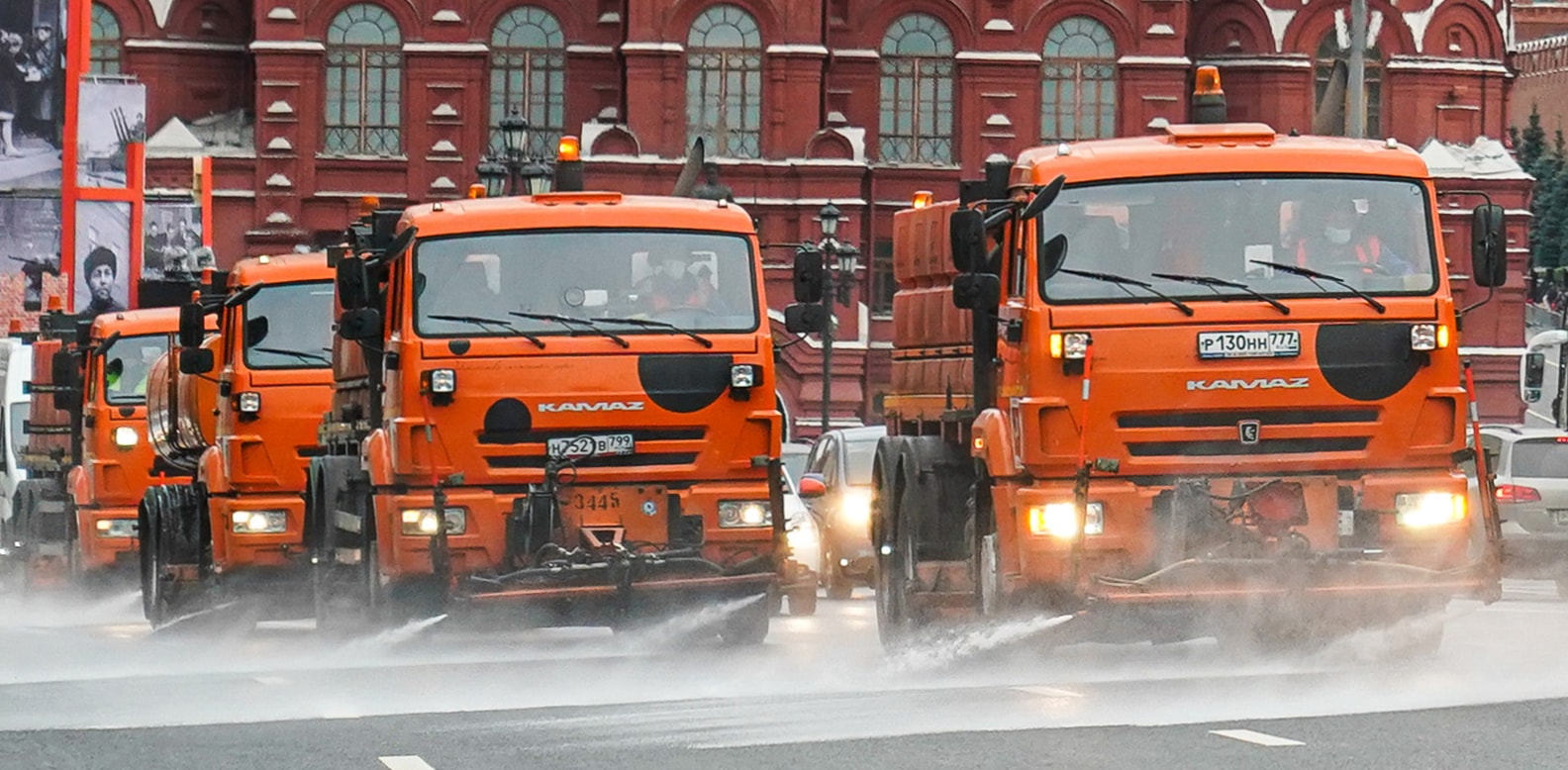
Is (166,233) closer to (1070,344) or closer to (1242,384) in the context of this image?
(1070,344)

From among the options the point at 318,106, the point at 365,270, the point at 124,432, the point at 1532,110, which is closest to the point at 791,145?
the point at 318,106

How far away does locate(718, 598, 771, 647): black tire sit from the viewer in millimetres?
19484

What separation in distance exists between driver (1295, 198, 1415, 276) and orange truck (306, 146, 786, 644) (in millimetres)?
3580

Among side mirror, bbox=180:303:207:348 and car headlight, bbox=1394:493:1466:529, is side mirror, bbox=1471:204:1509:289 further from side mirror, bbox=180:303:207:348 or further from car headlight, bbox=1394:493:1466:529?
side mirror, bbox=180:303:207:348

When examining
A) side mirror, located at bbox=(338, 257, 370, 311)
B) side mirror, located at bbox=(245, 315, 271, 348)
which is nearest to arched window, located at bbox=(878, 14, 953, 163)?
side mirror, located at bbox=(245, 315, 271, 348)

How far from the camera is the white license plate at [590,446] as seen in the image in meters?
18.5

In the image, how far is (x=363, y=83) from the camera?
68.2 meters

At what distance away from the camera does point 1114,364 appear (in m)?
16.2

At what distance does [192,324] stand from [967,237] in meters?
8.94

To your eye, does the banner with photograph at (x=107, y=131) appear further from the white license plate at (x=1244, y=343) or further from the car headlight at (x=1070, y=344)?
the white license plate at (x=1244, y=343)

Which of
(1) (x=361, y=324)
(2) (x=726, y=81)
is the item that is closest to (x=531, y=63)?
(2) (x=726, y=81)

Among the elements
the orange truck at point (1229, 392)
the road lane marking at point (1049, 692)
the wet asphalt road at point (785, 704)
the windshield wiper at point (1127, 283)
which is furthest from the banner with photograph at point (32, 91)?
the road lane marking at point (1049, 692)

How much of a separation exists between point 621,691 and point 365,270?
3861 mm

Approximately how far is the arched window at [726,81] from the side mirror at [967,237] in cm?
4923
